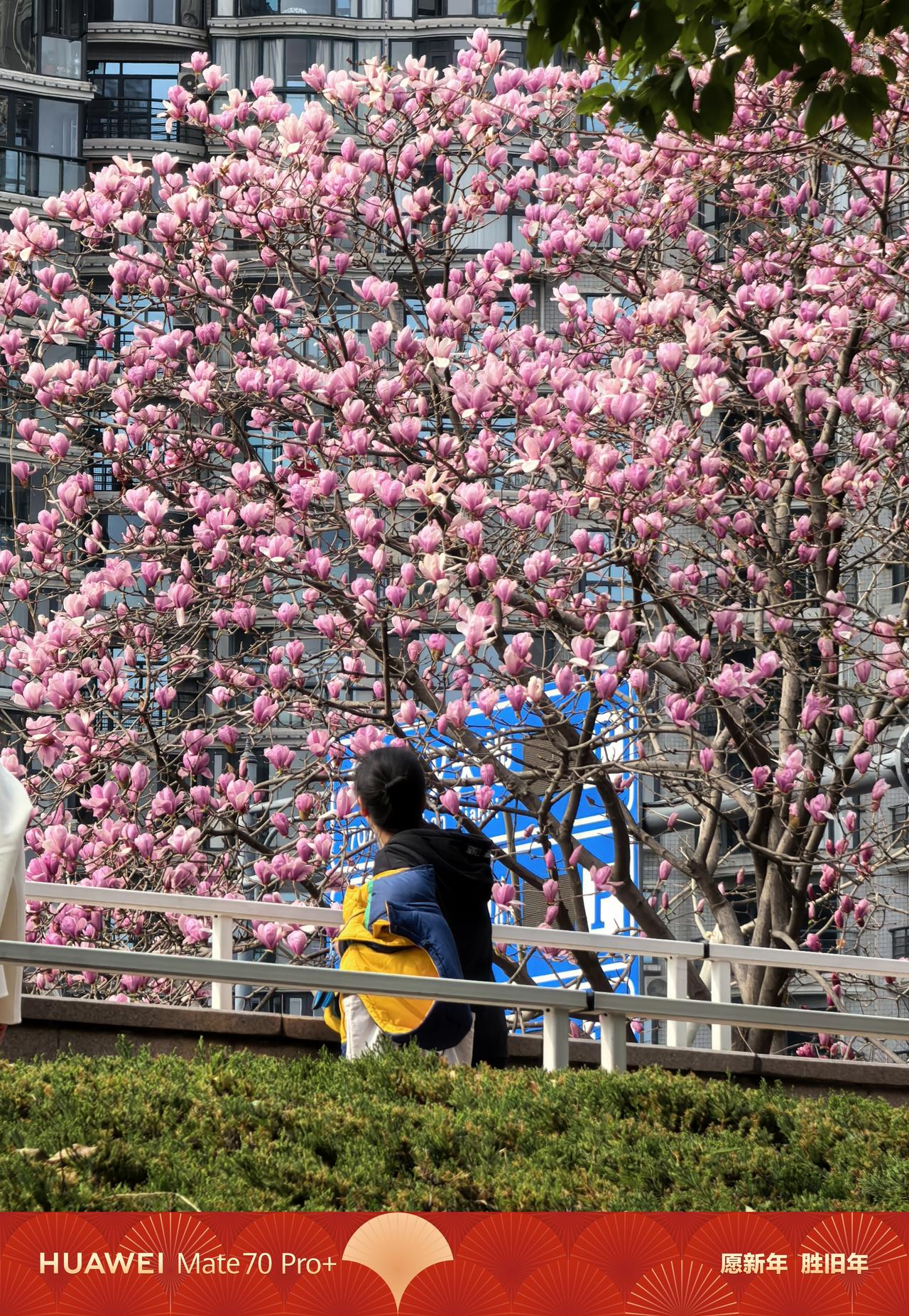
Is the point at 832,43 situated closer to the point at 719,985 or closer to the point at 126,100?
the point at 719,985

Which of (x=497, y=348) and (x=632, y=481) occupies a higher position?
(x=497, y=348)

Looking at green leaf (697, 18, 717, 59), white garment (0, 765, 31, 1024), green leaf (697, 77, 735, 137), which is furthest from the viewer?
green leaf (697, 77, 735, 137)

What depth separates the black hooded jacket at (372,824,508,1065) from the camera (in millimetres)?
6109

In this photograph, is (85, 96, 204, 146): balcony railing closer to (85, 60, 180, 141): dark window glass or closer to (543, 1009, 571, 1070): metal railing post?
(85, 60, 180, 141): dark window glass

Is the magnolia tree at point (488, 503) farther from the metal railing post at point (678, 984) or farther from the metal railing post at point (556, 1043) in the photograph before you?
the metal railing post at point (556, 1043)

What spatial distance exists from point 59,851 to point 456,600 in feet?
9.77

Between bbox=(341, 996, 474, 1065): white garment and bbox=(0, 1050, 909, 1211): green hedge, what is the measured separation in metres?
0.15

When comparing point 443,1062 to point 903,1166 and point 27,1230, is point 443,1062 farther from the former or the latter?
point 27,1230

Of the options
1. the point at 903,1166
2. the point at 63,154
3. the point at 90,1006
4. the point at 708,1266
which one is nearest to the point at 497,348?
the point at 90,1006

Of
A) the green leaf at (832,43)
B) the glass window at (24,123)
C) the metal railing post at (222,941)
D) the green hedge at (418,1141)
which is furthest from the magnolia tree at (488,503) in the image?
the glass window at (24,123)


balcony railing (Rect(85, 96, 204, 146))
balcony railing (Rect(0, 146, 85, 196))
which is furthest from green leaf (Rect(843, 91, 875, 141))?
balcony railing (Rect(85, 96, 204, 146))

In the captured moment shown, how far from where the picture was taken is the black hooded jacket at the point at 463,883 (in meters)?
6.11

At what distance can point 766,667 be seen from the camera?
10617 mm

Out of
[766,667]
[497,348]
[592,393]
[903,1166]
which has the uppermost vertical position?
[497,348]
